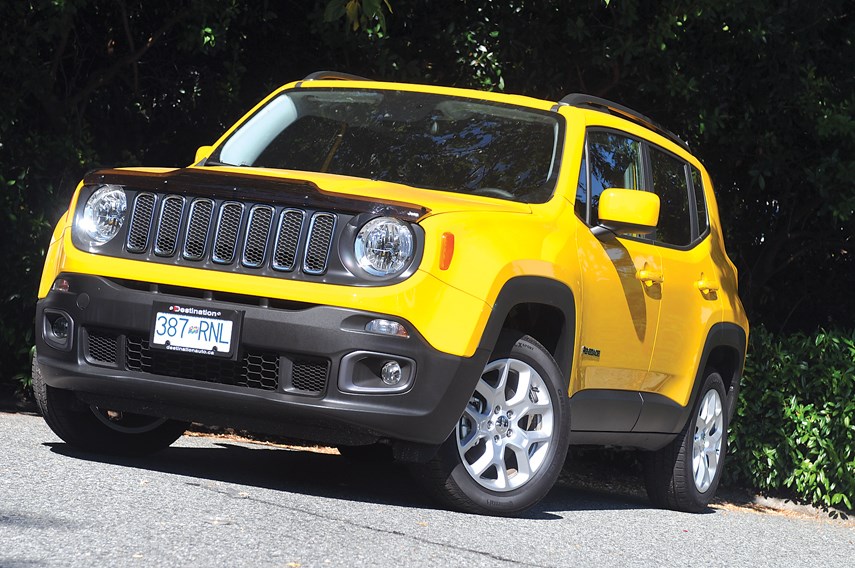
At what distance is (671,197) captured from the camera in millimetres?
8086

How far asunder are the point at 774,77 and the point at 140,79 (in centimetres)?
464

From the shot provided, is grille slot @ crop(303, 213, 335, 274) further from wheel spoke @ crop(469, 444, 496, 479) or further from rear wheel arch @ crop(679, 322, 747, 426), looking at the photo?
rear wheel arch @ crop(679, 322, 747, 426)

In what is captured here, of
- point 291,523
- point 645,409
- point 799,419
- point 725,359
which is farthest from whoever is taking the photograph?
point 799,419

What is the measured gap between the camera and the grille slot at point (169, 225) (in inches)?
240

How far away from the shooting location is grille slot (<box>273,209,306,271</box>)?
5.89 meters

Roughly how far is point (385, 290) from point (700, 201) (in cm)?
327

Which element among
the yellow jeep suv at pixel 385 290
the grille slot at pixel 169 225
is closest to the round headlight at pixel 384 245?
the yellow jeep suv at pixel 385 290

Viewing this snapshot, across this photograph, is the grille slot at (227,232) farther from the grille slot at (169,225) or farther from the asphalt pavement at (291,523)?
the asphalt pavement at (291,523)

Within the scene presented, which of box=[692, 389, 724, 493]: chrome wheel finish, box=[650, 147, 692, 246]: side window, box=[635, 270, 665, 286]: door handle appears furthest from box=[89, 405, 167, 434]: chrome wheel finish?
box=[692, 389, 724, 493]: chrome wheel finish

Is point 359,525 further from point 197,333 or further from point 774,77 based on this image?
point 774,77

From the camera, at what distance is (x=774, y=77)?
420 inches

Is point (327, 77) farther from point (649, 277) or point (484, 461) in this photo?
point (484, 461)

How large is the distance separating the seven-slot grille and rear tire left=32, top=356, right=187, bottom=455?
882 mm

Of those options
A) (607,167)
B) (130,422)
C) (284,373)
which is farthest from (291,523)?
(607,167)
